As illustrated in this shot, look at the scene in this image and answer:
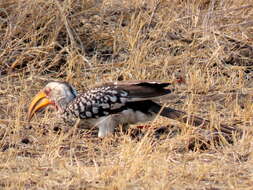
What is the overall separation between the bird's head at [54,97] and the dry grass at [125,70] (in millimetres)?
114

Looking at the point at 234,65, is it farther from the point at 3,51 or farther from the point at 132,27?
the point at 3,51

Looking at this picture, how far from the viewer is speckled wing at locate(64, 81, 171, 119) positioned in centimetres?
542

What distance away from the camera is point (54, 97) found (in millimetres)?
5809

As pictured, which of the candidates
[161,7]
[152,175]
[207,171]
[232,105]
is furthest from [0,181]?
[161,7]

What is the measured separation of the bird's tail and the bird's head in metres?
0.69

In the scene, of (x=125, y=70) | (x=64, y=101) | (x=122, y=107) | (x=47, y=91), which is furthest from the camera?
(x=125, y=70)

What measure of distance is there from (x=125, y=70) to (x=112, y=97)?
1317 millimetres

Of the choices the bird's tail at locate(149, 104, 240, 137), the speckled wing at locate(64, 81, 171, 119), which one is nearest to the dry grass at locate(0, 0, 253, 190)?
the bird's tail at locate(149, 104, 240, 137)

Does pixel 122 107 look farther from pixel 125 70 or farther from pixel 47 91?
pixel 125 70

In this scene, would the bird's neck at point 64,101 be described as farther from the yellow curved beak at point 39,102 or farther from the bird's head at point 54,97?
the yellow curved beak at point 39,102

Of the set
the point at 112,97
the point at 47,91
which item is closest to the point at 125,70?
the point at 47,91

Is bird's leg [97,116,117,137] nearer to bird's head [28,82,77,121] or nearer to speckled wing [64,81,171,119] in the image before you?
speckled wing [64,81,171,119]

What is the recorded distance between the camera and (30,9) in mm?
7102

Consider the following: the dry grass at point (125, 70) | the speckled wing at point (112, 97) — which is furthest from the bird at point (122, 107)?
the dry grass at point (125, 70)
